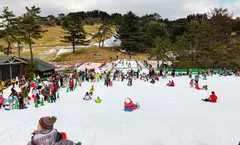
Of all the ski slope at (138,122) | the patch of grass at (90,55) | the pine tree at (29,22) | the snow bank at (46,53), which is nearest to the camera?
the ski slope at (138,122)

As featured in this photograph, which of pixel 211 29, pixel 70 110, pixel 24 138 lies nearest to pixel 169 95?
pixel 70 110

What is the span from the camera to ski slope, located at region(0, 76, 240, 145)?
8.78 meters

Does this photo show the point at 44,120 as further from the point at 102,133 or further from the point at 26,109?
the point at 26,109

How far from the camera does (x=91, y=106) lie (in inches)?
610

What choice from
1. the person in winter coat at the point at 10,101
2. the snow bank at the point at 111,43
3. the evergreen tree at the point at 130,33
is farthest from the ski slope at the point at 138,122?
the snow bank at the point at 111,43

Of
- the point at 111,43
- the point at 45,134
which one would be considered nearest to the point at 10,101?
the point at 45,134

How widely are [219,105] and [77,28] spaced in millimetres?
51296

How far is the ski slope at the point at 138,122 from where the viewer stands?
28.8ft

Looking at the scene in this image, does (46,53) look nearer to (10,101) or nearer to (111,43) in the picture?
(111,43)

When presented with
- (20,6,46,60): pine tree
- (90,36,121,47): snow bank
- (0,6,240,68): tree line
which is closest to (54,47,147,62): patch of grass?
(0,6,240,68): tree line

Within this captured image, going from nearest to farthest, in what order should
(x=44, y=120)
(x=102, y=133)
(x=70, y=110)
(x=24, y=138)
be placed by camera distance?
(x=44, y=120)
(x=24, y=138)
(x=102, y=133)
(x=70, y=110)

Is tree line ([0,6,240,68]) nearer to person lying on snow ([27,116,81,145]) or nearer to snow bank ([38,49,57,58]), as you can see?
snow bank ([38,49,57,58])

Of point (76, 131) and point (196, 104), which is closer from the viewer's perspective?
point (76, 131)

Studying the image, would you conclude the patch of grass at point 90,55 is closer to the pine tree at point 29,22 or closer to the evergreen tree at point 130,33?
the evergreen tree at point 130,33
